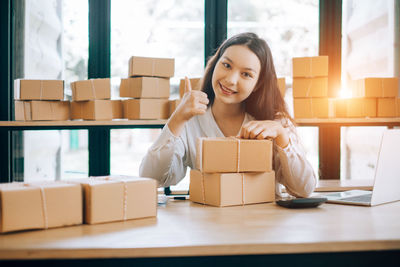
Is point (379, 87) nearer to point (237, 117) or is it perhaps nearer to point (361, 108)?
point (361, 108)

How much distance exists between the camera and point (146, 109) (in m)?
2.76

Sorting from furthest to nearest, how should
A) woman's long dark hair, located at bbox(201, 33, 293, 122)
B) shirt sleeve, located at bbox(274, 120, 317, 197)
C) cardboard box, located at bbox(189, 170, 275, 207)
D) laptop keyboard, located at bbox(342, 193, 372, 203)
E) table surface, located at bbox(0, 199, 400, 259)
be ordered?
woman's long dark hair, located at bbox(201, 33, 293, 122) → shirt sleeve, located at bbox(274, 120, 317, 197) → laptop keyboard, located at bbox(342, 193, 372, 203) → cardboard box, located at bbox(189, 170, 275, 207) → table surface, located at bbox(0, 199, 400, 259)

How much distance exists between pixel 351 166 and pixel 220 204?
228cm

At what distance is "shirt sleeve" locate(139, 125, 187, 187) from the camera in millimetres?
1681

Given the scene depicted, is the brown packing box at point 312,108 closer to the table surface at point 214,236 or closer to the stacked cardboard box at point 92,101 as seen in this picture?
the stacked cardboard box at point 92,101

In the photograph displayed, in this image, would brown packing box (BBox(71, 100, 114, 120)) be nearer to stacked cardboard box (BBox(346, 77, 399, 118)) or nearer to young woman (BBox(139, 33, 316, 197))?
young woman (BBox(139, 33, 316, 197))

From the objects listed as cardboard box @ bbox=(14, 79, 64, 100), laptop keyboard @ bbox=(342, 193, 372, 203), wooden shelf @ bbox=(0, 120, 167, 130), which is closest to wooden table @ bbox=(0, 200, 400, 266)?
laptop keyboard @ bbox=(342, 193, 372, 203)

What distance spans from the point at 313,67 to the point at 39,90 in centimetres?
189

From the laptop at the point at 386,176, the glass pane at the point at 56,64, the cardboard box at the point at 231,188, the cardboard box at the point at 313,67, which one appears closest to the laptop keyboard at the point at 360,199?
the laptop at the point at 386,176

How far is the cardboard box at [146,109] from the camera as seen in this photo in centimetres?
275

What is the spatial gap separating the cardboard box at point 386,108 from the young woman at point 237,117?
1.20 metres

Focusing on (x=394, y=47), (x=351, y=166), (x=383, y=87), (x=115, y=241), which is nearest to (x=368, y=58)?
(x=394, y=47)

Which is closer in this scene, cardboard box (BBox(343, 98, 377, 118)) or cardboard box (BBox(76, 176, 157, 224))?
cardboard box (BBox(76, 176, 157, 224))

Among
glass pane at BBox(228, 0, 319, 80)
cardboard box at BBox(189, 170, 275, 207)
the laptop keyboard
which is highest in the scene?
glass pane at BBox(228, 0, 319, 80)
